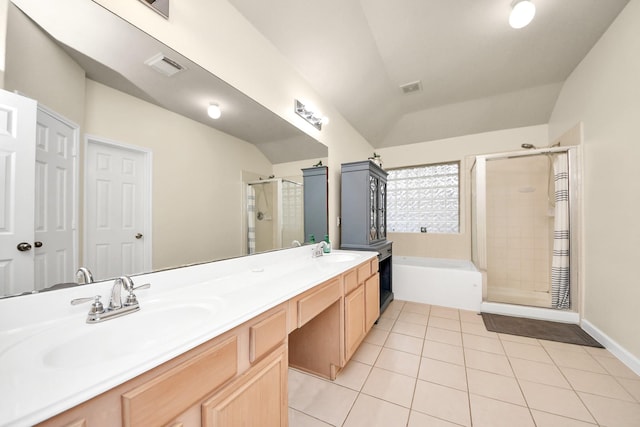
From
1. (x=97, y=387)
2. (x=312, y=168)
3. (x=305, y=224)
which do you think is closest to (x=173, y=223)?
(x=97, y=387)

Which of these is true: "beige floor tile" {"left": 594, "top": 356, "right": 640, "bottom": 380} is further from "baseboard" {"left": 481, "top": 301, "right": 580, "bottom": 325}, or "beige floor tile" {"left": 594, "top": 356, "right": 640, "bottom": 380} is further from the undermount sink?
the undermount sink

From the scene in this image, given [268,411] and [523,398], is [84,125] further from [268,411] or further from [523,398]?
[523,398]

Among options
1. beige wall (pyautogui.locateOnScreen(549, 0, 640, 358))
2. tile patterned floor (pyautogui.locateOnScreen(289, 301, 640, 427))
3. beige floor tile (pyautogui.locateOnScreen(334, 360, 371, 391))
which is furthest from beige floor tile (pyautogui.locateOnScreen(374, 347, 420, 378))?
beige wall (pyautogui.locateOnScreen(549, 0, 640, 358))

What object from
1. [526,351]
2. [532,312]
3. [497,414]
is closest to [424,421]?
[497,414]

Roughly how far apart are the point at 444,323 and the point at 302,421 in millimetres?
1900

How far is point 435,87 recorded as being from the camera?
2984 millimetres

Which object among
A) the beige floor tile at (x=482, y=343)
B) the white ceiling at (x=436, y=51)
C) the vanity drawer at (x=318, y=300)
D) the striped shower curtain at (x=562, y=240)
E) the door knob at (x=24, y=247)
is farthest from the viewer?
the striped shower curtain at (x=562, y=240)

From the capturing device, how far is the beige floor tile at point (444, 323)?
248cm

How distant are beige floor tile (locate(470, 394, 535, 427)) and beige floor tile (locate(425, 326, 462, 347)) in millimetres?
720

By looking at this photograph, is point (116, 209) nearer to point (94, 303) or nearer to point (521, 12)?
point (94, 303)

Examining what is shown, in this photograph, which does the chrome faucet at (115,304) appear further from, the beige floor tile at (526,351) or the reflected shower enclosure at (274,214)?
the beige floor tile at (526,351)

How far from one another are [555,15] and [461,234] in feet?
8.65

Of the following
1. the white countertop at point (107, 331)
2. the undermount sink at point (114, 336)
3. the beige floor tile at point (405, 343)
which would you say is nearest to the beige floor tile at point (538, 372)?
the beige floor tile at point (405, 343)

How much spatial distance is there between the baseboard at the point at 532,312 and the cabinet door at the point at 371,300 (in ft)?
4.93
